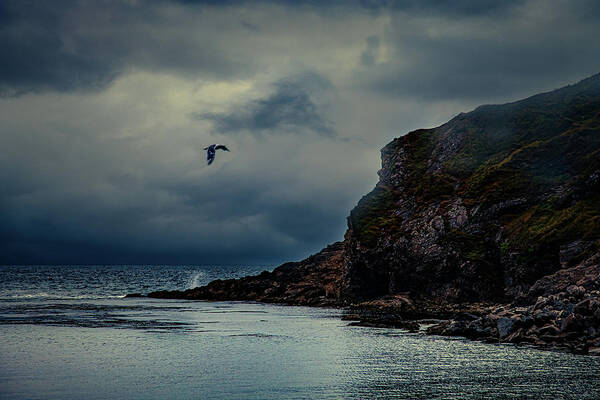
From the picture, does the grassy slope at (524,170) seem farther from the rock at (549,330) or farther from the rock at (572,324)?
the rock at (572,324)

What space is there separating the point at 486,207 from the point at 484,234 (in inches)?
274

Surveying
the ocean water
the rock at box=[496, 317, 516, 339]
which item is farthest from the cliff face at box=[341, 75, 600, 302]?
the ocean water

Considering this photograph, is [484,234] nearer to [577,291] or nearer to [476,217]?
[476,217]

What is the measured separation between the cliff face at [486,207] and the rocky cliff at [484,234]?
25cm

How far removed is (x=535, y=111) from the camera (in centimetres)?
13912

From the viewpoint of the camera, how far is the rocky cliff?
58.3 m

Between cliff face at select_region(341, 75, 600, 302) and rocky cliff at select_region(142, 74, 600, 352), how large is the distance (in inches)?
9.9

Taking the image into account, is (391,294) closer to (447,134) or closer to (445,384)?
(447,134)

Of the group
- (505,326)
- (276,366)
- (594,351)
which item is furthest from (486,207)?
(276,366)

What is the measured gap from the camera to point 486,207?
99.5m

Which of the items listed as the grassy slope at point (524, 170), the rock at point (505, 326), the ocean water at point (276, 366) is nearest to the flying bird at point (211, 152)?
the ocean water at point (276, 366)

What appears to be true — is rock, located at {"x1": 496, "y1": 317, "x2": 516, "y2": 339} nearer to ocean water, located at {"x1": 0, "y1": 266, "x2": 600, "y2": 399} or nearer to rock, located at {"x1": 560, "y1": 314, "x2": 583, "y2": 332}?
ocean water, located at {"x1": 0, "y1": 266, "x2": 600, "y2": 399}

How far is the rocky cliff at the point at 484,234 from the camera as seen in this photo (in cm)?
5831

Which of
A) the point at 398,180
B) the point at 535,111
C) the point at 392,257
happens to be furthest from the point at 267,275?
the point at 535,111
